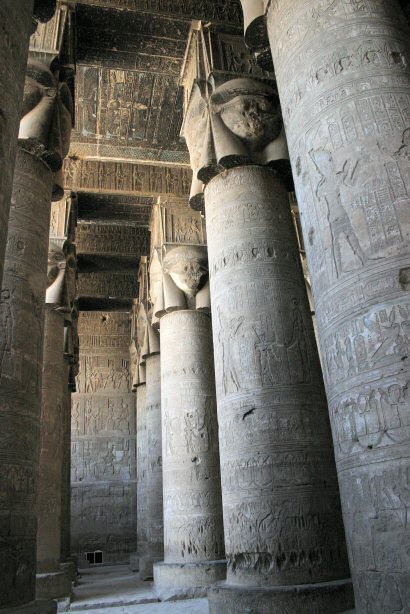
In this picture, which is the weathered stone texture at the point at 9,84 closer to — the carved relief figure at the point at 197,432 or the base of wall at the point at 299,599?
the base of wall at the point at 299,599

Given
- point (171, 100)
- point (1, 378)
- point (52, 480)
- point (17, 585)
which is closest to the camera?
point (17, 585)

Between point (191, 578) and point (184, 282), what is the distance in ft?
14.9

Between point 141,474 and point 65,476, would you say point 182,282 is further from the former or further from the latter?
point 141,474

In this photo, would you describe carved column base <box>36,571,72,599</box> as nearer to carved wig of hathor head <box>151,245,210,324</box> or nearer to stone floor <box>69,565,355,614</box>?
stone floor <box>69,565,355,614</box>

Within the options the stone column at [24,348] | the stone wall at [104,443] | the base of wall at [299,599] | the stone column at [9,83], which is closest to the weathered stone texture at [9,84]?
the stone column at [9,83]

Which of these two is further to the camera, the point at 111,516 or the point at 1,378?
the point at 111,516

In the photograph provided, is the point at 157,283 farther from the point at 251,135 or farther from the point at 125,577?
the point at 125,577

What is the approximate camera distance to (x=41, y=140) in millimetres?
5883

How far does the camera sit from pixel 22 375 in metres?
4.97

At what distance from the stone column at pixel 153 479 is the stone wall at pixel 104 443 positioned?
5.44 metres

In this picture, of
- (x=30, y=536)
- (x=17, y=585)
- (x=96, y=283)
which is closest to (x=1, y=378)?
(x=30, y=536)

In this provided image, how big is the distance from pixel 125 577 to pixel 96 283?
25.6 ft

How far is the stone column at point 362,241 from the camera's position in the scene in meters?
2.69

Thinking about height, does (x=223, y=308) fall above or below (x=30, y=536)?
above
